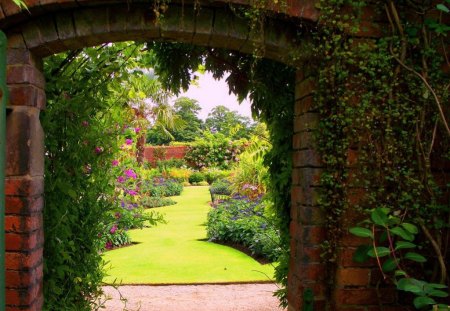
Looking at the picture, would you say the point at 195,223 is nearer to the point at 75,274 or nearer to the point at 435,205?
the point at 75,274

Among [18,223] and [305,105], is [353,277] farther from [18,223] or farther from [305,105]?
[18,223]

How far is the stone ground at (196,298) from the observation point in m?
4.66

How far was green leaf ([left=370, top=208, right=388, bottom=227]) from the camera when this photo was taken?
2023 millimetres

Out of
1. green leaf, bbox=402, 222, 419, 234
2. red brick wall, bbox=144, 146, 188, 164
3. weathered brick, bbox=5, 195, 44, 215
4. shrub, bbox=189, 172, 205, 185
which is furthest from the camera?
red brick wall, bbox=144, 146, 188, 164

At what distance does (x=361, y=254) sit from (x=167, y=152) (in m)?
22.0

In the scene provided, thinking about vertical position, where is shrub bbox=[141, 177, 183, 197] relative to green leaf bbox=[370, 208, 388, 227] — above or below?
below

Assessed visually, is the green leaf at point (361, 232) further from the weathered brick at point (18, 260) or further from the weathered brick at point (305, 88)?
the weathered brick at point (18, 260)

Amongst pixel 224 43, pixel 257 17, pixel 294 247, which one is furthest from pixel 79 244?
pixel 257 17

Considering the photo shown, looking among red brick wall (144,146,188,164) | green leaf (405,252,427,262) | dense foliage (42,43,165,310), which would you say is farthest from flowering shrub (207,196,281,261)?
red brick wall (144,146,188,164)

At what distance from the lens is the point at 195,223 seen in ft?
33.1

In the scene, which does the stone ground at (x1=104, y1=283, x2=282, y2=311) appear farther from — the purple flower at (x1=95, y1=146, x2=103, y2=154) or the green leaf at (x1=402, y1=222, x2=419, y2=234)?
the green leaf at (x1=402, y1=222, x2=419, y2=234)

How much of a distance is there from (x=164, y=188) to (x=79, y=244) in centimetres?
1271

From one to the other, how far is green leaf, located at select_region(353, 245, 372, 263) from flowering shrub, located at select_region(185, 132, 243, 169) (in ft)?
62.7

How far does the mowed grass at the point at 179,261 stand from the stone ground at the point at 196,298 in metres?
0.20
